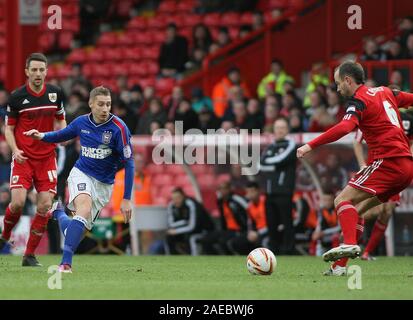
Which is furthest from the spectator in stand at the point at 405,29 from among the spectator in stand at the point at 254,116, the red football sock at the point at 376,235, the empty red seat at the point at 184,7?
the empty red seat at the point at 184,7

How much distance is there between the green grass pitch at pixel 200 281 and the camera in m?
8.38

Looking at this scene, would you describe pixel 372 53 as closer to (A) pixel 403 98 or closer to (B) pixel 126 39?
(A) pixel 403 98

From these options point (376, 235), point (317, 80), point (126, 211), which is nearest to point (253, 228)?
point (376, 235)

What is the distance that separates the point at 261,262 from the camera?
10305mm

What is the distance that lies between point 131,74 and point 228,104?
6.02 m

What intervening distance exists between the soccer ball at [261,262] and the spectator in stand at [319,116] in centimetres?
613

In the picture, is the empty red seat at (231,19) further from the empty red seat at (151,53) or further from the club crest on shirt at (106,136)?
the club crest on shirt at (106,136)

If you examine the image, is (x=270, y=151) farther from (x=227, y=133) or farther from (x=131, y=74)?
(x=131, y=74)

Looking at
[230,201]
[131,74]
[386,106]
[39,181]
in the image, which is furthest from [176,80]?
[386,106]

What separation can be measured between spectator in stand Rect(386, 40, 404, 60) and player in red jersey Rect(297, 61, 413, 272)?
697 cm

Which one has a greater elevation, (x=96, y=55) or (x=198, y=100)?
(x=96, y=55)

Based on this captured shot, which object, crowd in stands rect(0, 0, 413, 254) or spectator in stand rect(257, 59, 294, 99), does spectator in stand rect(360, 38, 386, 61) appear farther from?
spectator in stand rect(257, 59, 294, 99)

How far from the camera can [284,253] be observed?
15.7 meters

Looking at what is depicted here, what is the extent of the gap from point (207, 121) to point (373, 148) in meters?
7.53
